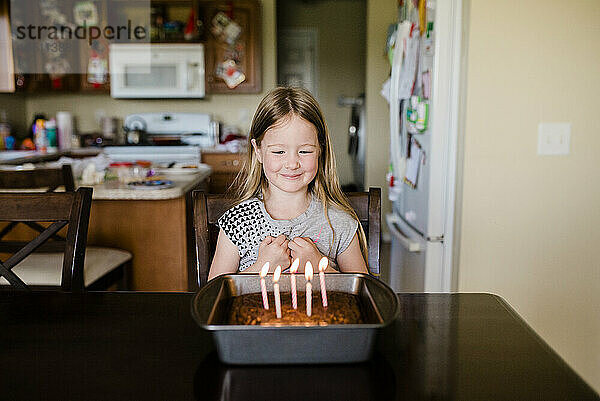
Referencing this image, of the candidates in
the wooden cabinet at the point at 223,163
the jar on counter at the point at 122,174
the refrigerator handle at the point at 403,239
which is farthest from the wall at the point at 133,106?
the refrigerator handle at the point at 403,239

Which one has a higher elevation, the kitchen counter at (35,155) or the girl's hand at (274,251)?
the kitchen counter at (35,155)

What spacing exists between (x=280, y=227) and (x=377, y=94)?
3782 mm

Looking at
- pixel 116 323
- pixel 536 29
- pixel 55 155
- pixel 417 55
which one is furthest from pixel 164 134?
pixel 116 323

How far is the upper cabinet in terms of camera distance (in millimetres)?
4598

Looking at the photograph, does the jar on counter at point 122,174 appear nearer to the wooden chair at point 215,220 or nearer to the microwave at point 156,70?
the wooden chair at point 215,220

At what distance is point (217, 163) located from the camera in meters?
4.45

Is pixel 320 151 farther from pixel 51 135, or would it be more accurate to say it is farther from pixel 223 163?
pixel 51 135

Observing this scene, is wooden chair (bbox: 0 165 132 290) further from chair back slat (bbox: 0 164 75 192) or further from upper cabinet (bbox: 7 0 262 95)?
upper cabinet (bbox: 7 0 262 95)

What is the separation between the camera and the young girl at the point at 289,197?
1.29 meters

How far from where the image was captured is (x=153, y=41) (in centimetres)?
466

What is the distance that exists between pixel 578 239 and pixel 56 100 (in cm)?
452

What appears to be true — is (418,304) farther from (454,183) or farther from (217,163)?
(217,163)

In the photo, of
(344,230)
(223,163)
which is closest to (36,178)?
(344,230)

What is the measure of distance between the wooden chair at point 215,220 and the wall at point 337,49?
17.2 feet
